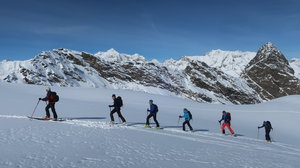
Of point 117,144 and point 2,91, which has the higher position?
point 2,91

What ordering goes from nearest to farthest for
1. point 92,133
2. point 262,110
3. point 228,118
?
point 92,133 → point 228,118 → point 262,110

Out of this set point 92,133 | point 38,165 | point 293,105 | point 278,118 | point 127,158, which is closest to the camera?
point 38,165

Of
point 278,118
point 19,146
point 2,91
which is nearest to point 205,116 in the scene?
point 278,118

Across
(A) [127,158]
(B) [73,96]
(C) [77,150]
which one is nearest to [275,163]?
(A) [127,158]

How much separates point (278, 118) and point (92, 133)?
3047 cm

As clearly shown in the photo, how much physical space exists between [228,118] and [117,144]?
486 inches

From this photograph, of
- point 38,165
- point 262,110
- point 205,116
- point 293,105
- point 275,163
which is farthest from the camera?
point 293,105

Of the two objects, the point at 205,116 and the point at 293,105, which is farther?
the point at 293,105

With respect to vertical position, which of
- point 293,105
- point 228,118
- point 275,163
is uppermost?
point 293,105

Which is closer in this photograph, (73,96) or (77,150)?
(77,150)

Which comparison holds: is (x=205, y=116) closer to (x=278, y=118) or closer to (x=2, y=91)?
(x=278, y=118)

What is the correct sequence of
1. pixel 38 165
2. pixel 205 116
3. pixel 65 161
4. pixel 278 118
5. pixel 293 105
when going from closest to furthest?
pixel 38 165, pixel 65 161, pixel 205 116, pixel 278 118, pixel 293 105

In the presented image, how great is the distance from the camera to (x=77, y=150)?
32.2 ft

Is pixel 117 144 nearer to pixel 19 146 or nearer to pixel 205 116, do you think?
pixel 19 146
